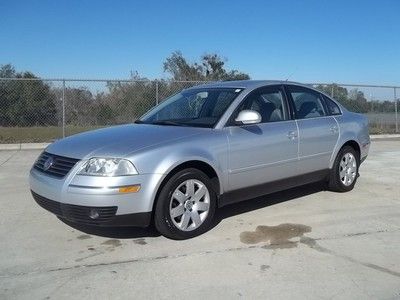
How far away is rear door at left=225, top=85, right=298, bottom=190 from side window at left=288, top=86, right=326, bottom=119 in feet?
0.77

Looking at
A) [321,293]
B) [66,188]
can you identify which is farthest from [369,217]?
[66,188]

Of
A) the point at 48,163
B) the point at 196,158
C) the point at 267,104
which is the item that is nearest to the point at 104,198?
the point at 48,163

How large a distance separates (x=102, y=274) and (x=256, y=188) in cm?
223

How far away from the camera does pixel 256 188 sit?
559 cm

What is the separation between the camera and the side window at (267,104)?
570cm

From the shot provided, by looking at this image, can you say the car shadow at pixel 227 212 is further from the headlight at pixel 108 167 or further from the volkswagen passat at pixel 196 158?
the headlight at pixel 108 167

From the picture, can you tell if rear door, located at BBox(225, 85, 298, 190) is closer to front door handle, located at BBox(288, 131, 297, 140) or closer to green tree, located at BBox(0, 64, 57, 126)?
front door handle, located at BBox(288, 131, 297, 140)

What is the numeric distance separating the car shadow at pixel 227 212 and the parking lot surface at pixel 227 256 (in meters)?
0.01

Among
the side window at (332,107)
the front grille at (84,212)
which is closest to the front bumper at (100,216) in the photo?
the front grille at (84,212)

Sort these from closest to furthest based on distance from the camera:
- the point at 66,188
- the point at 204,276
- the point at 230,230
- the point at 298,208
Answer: the point at 204,276 → the point at 66,188 → the point at 230,230 → the point at 298,208

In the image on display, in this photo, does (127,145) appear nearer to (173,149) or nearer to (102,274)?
(173,149)

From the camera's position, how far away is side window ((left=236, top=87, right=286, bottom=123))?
18.7 feet

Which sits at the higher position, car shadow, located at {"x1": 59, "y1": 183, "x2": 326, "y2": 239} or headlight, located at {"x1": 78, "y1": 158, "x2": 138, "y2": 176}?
headlight, located at {"x1": 78, "y1": 158, "x2": 138, "y2": 176}

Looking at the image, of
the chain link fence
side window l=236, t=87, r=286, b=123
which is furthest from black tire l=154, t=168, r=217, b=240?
the chain link fence
